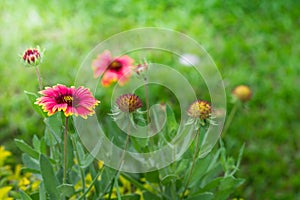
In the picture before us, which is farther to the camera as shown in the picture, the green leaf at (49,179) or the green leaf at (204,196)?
the green leaf at (204,196)

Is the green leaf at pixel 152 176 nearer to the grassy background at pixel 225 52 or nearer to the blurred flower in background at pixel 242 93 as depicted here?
the blurred flower in background at pixel 242 93

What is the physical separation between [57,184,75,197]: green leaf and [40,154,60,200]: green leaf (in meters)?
0.01

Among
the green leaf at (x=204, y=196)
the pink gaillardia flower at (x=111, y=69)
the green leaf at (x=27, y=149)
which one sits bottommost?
the green leaf at (x=27, y=149)

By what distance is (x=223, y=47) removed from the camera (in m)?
2.92

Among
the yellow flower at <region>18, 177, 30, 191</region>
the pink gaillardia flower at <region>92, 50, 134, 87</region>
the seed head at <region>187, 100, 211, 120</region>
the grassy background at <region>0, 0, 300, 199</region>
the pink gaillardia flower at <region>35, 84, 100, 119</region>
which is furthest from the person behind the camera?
the grassy background at <region>0, 0, 300, 199</region>

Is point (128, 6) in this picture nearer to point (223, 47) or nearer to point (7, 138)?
point (223, 47)

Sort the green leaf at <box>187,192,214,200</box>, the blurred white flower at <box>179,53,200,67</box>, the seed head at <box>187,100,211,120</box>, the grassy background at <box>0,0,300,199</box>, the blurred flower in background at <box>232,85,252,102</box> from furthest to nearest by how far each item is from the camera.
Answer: the blurred white flower at <box>179,53,200,67</box>
the grassy background at <box>0,0,300,199</box>
the blurred flower in background at <box>232,85,252,102</box>
the green leaf at <box>187,192,214,200</box>
the seed head at <box>187,100,211,120</box>

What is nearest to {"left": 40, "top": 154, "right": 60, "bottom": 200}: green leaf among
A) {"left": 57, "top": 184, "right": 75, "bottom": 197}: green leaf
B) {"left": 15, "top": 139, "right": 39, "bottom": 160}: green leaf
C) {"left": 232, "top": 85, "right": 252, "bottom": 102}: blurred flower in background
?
{"left": 57, "top": 184, "right": 75, "bottom": 197}: green leaf

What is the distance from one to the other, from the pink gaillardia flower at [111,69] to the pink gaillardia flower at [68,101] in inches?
19.7

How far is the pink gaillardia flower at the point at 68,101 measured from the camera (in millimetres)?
1067

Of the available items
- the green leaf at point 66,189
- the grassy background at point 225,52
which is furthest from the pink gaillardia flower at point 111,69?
the grassy background at point 225,52

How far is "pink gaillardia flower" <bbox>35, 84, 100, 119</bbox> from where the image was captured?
1067mm

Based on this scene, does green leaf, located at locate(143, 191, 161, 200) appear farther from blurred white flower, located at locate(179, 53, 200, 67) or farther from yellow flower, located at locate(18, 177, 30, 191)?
blurred white flower, located at locate(179, 53, 200, 67)

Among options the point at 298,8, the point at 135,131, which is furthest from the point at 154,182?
the point at 298,8
